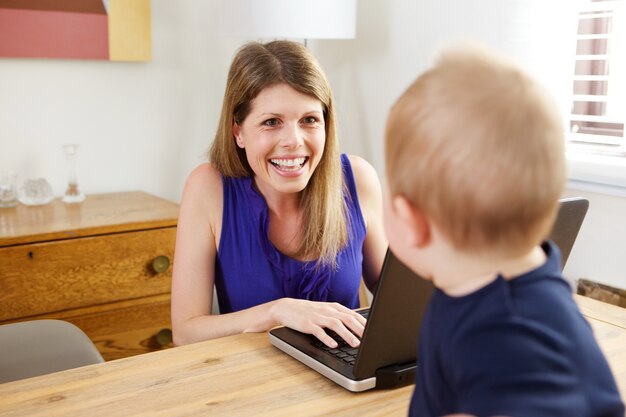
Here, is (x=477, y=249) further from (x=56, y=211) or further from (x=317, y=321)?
(x=56, y=211)

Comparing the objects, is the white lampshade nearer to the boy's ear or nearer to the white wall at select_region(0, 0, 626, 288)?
the white wall at select_region(0, 0, 626, 288)

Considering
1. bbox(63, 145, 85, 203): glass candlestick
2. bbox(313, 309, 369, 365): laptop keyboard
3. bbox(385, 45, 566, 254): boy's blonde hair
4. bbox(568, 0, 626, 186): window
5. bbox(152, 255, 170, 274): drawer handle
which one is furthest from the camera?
bbox(63, 145, 85, 203): glass candlestick

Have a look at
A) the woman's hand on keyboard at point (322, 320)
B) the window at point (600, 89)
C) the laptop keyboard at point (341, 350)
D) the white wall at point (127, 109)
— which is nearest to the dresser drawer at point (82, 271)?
the white wall at point (127, 109)

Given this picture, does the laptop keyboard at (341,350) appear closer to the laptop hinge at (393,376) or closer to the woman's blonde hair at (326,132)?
the laptop hinge at (393,376)

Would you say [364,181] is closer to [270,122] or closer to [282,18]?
[270,122]

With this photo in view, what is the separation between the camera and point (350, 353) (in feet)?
4.08

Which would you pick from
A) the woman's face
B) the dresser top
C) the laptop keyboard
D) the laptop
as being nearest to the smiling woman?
the woman's face

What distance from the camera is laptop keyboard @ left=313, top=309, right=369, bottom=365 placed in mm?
1221

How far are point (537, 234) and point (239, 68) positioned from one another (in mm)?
1201

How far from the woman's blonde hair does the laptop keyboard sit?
43 centimetres

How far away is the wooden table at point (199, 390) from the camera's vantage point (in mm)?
1067

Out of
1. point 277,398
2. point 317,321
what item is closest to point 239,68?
point 317,321

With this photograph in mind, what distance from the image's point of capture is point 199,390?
113 centimetres

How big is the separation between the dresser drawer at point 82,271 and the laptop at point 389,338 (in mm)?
1228
